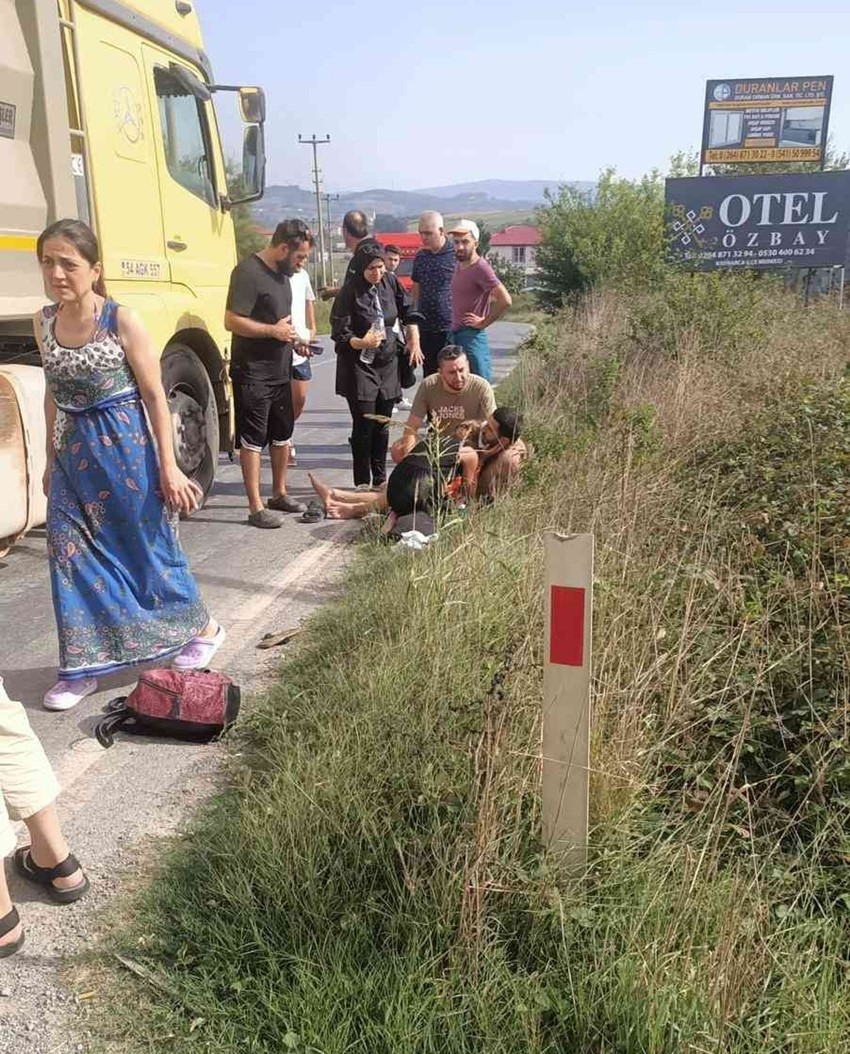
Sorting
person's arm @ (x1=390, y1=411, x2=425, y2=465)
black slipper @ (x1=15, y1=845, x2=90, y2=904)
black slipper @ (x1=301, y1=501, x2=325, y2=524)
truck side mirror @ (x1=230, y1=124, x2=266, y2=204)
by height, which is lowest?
black slipper @ (x1=301, y1=501, x2=325, y2=524)

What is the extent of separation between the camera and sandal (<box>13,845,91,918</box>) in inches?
97.3

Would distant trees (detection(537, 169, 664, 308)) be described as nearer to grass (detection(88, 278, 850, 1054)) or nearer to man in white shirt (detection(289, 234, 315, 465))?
man in white shirt (detection(289, 234, 315, 465))

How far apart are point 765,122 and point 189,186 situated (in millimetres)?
28603

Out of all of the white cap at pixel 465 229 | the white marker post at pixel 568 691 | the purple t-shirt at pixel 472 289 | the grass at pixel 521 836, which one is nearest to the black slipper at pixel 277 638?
the grass at pixel 521 836

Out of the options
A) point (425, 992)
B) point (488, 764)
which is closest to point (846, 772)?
point (488, 764)

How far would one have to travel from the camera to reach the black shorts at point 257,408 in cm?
582

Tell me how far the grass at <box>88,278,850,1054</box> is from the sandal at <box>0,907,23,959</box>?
28 cm

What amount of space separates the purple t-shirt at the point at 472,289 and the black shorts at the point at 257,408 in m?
1.47

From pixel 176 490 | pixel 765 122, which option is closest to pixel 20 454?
pixel 176 490

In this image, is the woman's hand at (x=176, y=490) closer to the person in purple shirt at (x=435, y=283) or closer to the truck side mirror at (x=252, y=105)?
the person in purple shirt at (x=435, y=283)

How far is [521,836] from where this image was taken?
2.22 meters

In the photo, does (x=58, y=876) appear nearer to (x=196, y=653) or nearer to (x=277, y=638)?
(x=196, y=653)

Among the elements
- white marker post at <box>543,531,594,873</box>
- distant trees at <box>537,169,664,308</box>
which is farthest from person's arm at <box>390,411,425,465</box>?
distant trees at <box>537,169,664,308</box>

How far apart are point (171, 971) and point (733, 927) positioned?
1267 mm
